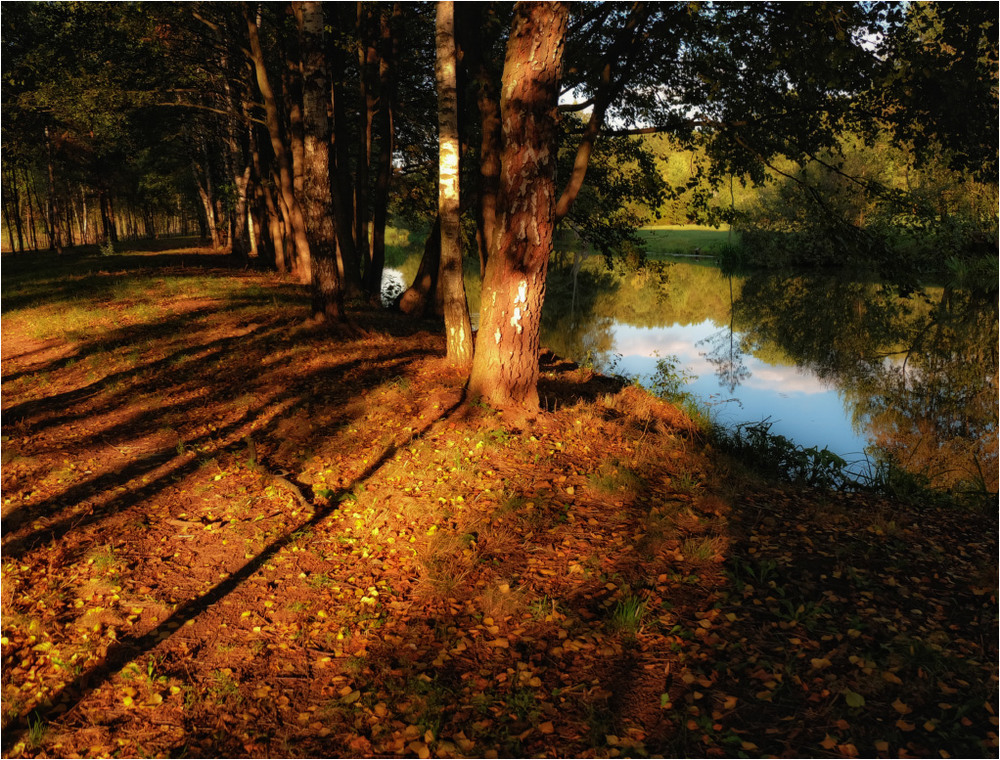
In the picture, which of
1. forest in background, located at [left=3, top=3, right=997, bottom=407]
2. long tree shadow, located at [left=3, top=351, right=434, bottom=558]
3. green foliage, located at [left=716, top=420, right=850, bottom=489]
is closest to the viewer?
long tree shadow, located at [left=3, top=351, right=434, bottom=558]

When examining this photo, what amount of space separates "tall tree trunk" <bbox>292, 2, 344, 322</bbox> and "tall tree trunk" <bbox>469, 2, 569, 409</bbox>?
5.08 m

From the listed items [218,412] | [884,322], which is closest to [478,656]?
[218,412]

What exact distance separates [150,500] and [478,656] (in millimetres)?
4057

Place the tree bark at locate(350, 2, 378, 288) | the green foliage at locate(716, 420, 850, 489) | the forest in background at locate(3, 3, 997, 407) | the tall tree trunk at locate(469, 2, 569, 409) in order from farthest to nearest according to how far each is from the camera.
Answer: the tree bark at locate(350, 2, 378, 288) → the green foliage at locate(716, 420, 850, 489) → the forest in background at locate(3, 3, 997, 407) → the tall tree trunk at locate(469, 2, 569, 409)

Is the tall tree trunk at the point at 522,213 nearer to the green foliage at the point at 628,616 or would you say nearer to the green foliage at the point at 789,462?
the green foliage at the point at 789,462

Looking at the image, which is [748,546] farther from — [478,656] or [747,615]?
[478,656]

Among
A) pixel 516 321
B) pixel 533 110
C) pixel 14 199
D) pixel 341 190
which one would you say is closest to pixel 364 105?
pixel 341 190

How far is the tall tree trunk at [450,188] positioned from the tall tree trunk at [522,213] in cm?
153

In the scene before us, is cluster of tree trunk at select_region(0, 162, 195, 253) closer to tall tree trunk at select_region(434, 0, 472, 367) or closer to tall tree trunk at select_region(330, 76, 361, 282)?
tall tree trunk at select_region(330, 76, 361, 282)

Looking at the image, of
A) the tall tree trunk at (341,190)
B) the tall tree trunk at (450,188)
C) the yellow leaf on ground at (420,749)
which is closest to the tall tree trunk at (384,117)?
the tall tree trunk at (341,190)

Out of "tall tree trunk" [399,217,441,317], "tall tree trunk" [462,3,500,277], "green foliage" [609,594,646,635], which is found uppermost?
"tall tree trunk" [462,3,500,277]

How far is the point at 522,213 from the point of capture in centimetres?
756

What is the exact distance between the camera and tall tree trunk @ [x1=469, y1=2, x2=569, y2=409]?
7242 millimetres

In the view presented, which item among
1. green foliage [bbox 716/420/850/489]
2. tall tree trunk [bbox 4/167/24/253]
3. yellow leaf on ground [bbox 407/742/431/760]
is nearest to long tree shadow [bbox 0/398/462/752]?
yellow leaf on ground [bbox 407/742/431/760]
